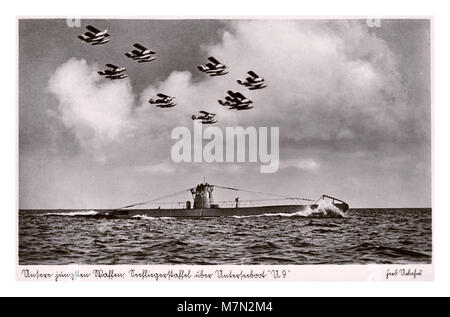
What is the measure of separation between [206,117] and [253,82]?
126 cm

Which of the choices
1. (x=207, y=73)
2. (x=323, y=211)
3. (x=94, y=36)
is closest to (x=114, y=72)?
(x=94, y=36)

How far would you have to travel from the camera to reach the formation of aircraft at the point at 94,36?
38.5 ft

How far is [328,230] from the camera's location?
1256 centimetres

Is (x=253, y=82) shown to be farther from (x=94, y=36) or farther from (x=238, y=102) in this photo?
(x=94, y=36)

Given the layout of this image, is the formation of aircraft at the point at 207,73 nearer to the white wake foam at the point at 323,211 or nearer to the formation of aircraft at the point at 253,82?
the formation of aircraft at the point at 253,82

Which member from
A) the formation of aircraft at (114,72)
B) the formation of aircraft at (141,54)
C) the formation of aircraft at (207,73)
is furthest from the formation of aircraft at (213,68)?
the formation of aircraft at (114,72)

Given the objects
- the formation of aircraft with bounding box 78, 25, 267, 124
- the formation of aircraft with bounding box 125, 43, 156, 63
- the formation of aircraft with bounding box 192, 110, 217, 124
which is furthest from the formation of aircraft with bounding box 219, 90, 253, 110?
the formation of aircraft with bounding box 125, 43, 156, 63

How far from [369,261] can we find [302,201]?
223 cm

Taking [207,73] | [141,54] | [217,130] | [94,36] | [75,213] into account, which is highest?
[94,36]

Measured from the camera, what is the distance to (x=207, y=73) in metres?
12.3

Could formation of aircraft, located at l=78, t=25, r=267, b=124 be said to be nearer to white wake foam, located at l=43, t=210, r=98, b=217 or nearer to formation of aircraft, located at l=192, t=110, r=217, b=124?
formation of aircraft, located at l=192, t=110, r=217, b=124

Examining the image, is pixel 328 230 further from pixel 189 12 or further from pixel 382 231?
pixel 189 12

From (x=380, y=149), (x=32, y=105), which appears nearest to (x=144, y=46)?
(x=32, y=105)

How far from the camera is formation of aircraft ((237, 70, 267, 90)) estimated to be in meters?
12.0
